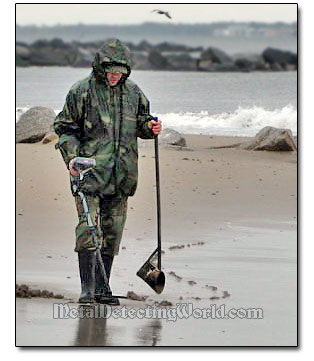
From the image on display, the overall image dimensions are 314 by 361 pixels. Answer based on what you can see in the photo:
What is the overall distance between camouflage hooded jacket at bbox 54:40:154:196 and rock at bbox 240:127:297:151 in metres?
2.30

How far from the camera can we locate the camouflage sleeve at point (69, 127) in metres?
6.81

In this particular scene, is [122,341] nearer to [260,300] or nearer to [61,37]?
[260,300]

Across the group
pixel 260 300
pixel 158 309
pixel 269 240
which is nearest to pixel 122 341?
pixel 158 309

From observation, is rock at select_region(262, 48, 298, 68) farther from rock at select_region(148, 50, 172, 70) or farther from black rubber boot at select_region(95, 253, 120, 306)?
black rubber boot at select_region(95, 253, 120, 306)

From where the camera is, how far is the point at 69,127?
22.5 ft

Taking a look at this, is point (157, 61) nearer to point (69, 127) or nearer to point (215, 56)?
Result: point (215, 56)

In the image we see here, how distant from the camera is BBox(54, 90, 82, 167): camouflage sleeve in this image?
22.4ft

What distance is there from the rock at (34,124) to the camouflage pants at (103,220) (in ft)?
3.93

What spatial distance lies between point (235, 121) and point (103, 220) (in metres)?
2.22

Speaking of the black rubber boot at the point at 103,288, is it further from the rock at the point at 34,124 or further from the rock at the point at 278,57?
the rock at the point at 278,57

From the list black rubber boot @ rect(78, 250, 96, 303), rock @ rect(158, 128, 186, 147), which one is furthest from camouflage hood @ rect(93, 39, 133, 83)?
rock @ rect(158, 128, 186, 147)

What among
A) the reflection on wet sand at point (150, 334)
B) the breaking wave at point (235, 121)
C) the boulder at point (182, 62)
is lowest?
the reflection on wet sand at point (150, 334)

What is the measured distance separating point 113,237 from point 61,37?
1.76 meters

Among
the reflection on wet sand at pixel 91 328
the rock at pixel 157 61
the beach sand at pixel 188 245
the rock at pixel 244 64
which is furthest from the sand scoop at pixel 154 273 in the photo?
the rock at pixel 244 64
